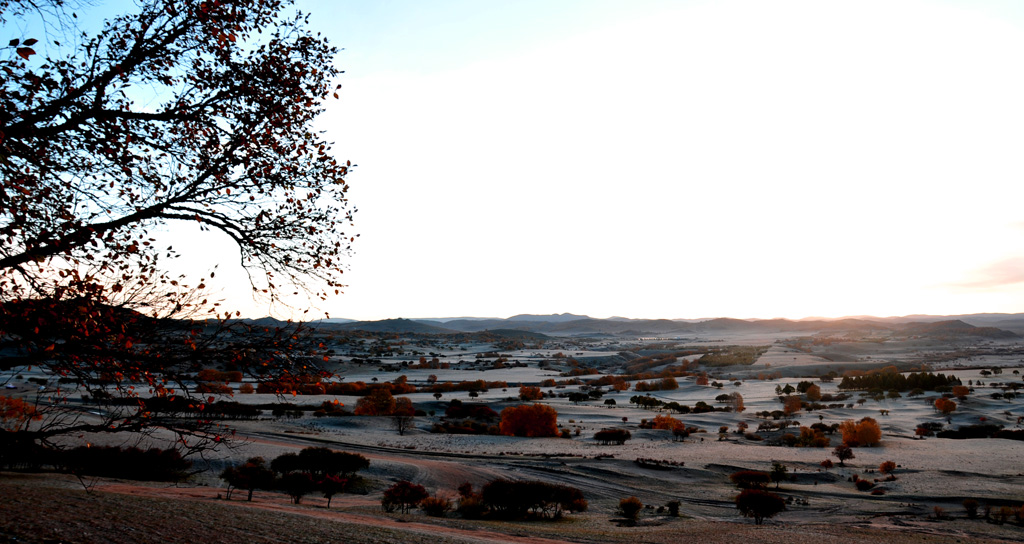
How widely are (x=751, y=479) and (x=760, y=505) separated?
7.25m

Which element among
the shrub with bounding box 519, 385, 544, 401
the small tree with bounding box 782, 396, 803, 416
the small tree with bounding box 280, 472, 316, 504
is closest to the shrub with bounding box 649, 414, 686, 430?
the small tree with bounding box 782, 396, 803, 416

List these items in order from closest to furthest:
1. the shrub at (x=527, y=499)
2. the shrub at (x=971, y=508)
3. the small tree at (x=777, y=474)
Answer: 1. the shrub at (x=971, y=508)
2. the shrub at (x=527, y=499)
3. the small tree at (x=777, y=474)

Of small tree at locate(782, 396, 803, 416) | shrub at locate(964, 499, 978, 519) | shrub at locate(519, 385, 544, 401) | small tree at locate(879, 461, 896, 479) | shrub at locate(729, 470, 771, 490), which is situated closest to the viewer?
shrub at locate(964, 499, 978, 519)

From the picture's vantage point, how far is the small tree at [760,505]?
2203cm

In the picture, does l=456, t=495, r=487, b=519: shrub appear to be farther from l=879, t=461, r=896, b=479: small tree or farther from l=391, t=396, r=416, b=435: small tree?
l=879, t=461, r=896, b=479: small tree

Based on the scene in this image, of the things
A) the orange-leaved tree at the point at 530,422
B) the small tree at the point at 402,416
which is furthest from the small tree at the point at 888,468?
the small tree at the point at 402,416

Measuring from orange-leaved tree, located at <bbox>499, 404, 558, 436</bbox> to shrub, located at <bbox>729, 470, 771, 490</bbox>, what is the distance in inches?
706

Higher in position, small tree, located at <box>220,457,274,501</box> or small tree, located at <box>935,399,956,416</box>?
small tree, located at <box>220,457,274,501</box>

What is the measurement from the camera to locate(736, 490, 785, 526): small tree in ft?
72.3

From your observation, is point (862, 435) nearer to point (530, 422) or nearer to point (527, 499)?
point (530, 422)

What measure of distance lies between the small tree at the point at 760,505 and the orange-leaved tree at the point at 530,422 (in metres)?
23.7

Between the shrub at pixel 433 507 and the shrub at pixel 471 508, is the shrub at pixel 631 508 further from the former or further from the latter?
the shrub at pixel 433 507

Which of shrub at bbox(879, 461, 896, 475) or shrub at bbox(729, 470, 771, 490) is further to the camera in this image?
shrub at bbox(879, 461, 896, 475)

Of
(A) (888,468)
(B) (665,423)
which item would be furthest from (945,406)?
(A) (888,468)
